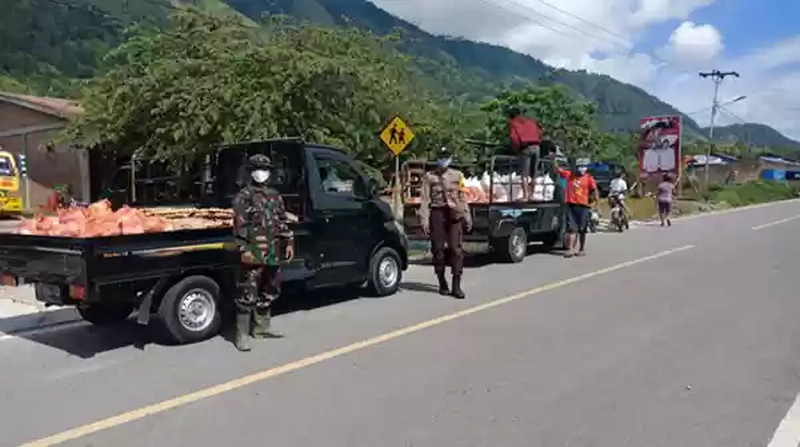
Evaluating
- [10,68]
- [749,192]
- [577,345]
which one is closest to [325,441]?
[577,345]

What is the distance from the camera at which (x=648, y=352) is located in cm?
682

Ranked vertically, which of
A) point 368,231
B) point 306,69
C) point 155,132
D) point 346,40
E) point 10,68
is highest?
point 10,68

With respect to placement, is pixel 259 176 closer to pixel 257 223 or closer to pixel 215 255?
pixel 257 223

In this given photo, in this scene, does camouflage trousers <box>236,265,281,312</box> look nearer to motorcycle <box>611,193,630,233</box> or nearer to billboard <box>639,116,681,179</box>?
motorcycle <box>611,193,630,233</box>

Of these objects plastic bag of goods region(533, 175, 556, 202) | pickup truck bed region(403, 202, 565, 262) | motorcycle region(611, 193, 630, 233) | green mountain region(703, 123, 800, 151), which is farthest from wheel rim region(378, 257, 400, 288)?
green mountain region(703, 123, 800, 151)

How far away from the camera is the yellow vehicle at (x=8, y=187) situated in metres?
23.4

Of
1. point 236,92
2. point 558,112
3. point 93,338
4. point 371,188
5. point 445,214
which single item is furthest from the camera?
point 558,112

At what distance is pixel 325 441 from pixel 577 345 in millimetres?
3250

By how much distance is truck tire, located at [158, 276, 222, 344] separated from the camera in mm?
7055

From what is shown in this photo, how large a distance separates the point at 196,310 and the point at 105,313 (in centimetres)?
137

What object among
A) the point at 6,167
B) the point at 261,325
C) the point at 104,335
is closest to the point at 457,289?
the point at 261,325

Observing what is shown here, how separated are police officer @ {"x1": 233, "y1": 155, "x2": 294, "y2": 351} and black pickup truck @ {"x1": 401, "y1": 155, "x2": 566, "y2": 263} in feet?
17.6

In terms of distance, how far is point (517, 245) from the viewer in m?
13.9

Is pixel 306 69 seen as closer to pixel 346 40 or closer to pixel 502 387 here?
pixel 346 40
